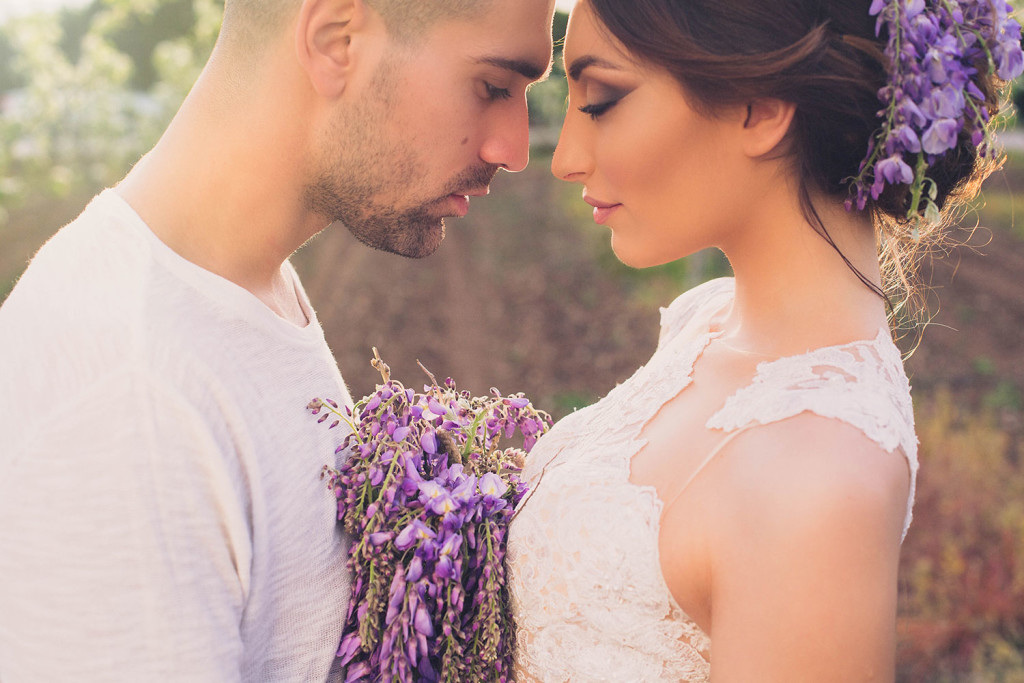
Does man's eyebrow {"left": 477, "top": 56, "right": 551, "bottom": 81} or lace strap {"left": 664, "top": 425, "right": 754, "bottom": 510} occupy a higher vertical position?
man's eyebrow {"left": 477, "top": 56, "right": 551, "bottom": 81}

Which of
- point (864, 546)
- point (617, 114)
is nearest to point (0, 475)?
point (617, 114)

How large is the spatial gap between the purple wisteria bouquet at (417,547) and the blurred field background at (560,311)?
208cm

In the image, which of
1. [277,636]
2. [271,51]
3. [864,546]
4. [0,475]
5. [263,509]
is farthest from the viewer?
[271,51]

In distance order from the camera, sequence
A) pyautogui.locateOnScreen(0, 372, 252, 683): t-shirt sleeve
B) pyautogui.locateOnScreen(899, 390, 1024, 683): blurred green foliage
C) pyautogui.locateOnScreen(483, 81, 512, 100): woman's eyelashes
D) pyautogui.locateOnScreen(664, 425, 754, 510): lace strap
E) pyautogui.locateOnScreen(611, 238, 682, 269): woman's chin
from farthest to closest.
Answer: pyautogui.locateOnScreen(899, 390, 1024, 683): blurred green foliage
pyautogui.locateOnScreen(483, 81, 512, 100): woman's eyelashes
pyautogui.locateOnScreen(611, 238, 682, 269): woman's chin
pyautogui.locateOnScreen(664, 425, 754, 510): lace strap
pyautogui.locateOnScreen(0, 372, 252, 683): t-shirt sleeve

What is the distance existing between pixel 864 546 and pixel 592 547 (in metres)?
0.63

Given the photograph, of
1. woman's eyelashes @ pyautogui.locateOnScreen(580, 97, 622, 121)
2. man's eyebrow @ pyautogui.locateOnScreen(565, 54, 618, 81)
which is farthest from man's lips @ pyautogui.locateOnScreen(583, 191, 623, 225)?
man's eyebrow @ pyautogui.locateOnScreen(565, 54, 618, 81)

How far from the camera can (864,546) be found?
5.24ft

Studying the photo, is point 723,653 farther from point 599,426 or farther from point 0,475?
point 0,475

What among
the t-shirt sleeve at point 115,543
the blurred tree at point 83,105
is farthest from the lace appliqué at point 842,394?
the blurred tree at point 83,105

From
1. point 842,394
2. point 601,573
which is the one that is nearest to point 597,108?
point 842,394

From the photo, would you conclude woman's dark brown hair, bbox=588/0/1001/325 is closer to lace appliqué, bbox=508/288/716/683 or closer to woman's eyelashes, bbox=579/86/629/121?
woman's eyelashes, bbox=579/86/629/121

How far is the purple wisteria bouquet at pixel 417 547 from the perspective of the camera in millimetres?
1942

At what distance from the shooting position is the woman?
165 centimetres

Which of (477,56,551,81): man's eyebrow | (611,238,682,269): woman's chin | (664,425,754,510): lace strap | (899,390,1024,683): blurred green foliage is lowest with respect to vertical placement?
(899,390,1024,683): blurred green foliage
